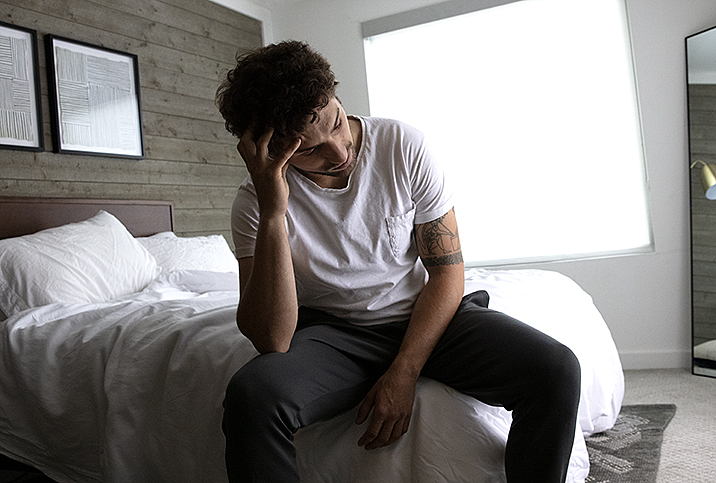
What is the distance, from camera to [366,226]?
1408 millimetres

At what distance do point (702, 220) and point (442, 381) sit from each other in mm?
2495

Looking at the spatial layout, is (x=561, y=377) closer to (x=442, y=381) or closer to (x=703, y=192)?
(x=442, y=381)

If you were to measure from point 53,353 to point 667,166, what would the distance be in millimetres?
3057

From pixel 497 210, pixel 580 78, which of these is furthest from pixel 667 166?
pixel 497 210

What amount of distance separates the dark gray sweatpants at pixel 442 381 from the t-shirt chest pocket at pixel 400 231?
8.8 inches

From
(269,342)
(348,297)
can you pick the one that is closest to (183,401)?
(269,342)

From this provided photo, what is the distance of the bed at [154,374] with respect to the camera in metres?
1.19

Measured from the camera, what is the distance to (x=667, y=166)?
3.27 m

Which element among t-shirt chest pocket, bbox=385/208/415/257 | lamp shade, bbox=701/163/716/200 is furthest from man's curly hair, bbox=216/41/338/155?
lamp shade, bbox=701/163/716/200

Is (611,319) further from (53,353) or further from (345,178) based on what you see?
(53,353)

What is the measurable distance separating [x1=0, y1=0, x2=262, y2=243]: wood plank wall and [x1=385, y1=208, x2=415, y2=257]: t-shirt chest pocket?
2.07 metres

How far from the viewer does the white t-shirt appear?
139 cm

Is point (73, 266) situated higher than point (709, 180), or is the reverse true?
point (709, 180)

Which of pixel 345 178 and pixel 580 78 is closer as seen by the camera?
pixel 345 178
